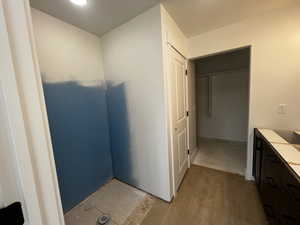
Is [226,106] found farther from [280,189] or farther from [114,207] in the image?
[114,207]

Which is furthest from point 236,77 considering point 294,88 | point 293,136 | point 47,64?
point 47,64

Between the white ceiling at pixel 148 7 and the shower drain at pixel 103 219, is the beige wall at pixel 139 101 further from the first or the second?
the shower drain at pixel 103 219

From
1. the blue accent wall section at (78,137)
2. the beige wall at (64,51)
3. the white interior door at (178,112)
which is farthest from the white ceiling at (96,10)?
the blue accent wall section at (78,137)

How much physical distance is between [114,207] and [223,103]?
368 cm

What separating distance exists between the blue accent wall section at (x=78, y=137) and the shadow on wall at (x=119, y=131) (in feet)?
0.39

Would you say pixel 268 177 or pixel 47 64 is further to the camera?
pixel 47 64

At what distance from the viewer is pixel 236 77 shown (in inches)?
140

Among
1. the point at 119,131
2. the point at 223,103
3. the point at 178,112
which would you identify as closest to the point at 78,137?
the point at 119,131

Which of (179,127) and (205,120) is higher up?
(179,127)

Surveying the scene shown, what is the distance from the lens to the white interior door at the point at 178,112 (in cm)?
179

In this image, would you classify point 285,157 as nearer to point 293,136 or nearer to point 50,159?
point 293,136

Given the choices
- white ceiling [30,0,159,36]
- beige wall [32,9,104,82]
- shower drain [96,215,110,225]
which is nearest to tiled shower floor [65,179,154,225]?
shower drain [96,215,110,225]

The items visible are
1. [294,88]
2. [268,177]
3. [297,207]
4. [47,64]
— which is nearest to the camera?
[297,207]

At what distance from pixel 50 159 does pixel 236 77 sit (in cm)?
427
